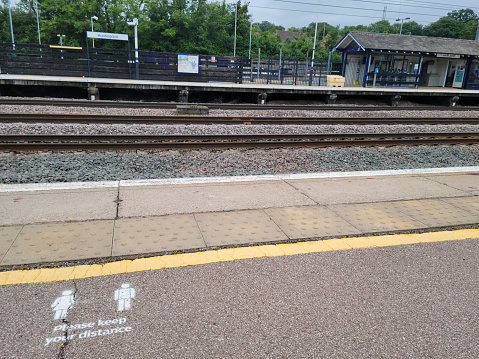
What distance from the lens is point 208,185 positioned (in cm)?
580

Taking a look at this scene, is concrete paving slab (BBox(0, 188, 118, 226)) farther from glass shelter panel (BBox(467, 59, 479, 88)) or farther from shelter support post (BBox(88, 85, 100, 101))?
glass shelter panel (BBox(467, 59, 479, 88))

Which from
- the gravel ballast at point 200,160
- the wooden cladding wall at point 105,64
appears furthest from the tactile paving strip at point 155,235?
the wooden cladding wall at point 105,64

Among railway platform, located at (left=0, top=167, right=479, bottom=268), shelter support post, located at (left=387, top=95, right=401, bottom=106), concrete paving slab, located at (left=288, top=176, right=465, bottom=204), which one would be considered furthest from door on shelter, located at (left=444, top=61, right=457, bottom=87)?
concrete paving slab, located at (left=288, top=176, right=465, bottom=204)

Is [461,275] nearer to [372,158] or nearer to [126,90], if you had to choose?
[372,158]

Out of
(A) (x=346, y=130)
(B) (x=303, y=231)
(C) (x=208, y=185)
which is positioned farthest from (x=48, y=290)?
(A) (x=346, y=130)

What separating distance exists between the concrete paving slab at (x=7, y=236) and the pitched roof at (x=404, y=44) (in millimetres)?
26080

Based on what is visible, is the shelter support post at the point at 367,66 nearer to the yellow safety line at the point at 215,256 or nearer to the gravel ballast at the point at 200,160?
the gravel ballast at the point at 200,160

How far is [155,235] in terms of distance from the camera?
394 centimetres

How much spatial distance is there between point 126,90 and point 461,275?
719 inches

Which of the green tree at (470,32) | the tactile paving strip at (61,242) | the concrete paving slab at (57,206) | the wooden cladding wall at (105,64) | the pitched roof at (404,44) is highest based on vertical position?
the green tree at (470,32)

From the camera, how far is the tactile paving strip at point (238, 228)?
391cm

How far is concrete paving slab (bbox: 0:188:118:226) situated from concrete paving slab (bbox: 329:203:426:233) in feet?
9.70

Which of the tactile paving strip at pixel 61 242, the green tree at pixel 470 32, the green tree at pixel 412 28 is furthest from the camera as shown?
the green tree at pixel 412 28

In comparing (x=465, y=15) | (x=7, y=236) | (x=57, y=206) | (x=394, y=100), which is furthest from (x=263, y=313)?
(x=465, y=15)
